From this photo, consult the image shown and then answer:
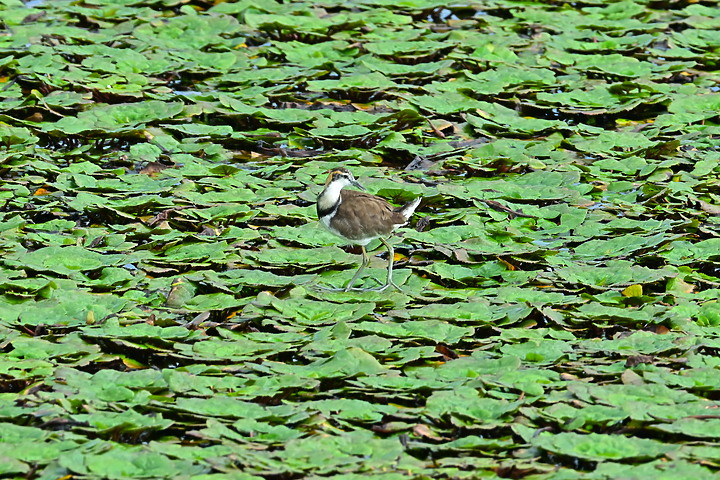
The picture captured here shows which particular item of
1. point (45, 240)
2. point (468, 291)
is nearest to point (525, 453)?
point (468, 291)

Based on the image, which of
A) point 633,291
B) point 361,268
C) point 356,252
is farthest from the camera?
point 356,252

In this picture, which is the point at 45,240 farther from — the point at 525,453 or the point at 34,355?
the point at 525,453

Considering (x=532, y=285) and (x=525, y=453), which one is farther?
(x=532, y=285)

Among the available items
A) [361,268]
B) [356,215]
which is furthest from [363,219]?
[361,268]

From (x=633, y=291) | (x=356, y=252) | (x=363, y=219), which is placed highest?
(x=363, y=219)

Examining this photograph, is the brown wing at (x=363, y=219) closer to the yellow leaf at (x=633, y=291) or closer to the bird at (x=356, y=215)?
the bird at (x=356, y=215)

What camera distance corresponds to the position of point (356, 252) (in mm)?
7785

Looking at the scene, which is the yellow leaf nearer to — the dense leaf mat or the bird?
the dense leaf mat

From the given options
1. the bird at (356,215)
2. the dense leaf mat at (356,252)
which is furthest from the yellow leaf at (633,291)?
the bird at (356,215)

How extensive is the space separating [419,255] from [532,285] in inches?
32.4

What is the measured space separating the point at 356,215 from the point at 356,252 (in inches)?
36.6

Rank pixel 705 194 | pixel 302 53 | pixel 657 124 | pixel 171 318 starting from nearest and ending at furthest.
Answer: pixel 171 318 → pixel 705 194 → pixel 657 124 → pixel 302 53

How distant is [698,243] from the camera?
7434 mm

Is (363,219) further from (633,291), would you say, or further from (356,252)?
(633,291)
